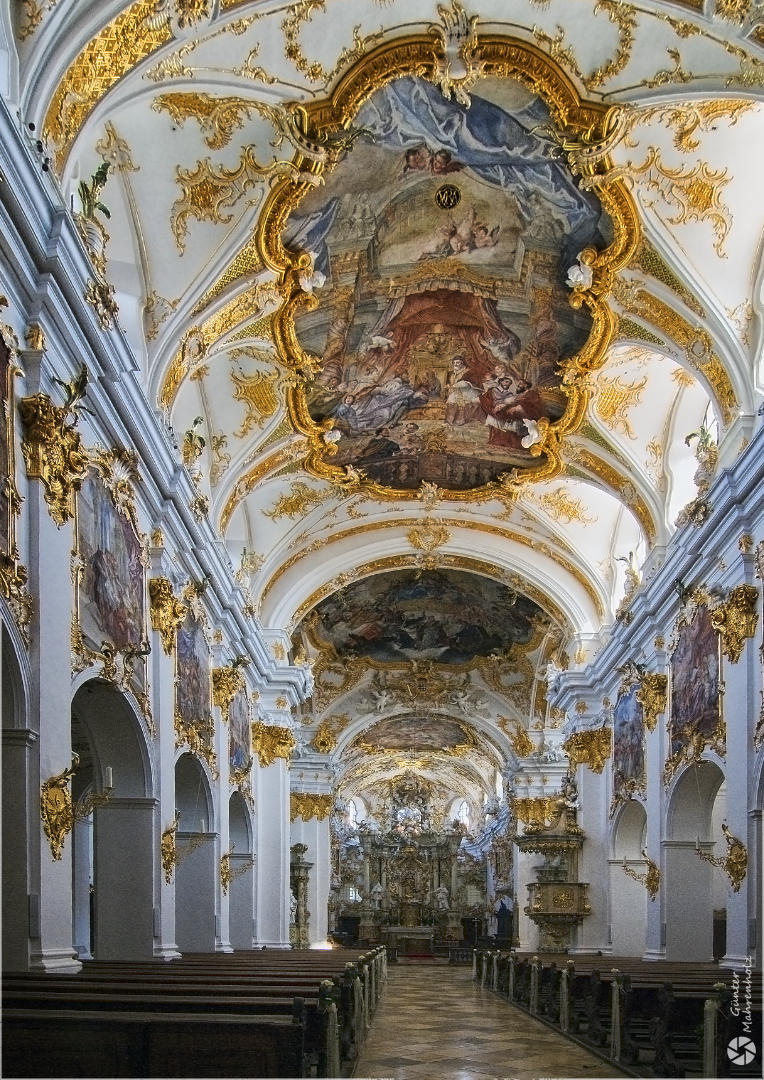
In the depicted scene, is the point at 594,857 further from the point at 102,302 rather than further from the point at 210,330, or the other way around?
the point at 102,302

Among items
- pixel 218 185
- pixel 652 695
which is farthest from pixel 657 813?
pixel 218 185

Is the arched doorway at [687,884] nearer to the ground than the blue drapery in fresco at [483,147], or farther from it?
nearer to the ground

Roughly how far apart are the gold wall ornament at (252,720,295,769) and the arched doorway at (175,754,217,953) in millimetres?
6026

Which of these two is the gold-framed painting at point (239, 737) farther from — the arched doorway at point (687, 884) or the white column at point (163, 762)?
the arched doorway at point (687, 884)

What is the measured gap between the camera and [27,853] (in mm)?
10555

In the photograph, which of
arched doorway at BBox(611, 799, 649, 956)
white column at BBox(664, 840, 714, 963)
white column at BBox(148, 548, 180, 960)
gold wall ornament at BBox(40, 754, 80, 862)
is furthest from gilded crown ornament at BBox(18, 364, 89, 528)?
arched doorway at BBox(611, 799, 649, 956)

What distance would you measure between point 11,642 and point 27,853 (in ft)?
5.90

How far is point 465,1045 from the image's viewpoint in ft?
49.9

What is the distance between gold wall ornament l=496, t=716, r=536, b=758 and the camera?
40.2 meters

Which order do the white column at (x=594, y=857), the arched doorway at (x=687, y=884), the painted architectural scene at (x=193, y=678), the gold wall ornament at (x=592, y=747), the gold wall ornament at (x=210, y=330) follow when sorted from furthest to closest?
the white column at (x=594, y=857), the gold wall ornament at (x=592, y=747), the arched doorway at (x=687, y=884), the painted architectural scene at (x=193, y=678), the gold wall ornament at (x=210, y=330)

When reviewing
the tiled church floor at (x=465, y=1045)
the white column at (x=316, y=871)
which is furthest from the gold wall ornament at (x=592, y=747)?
the white column at (x=316, y=871)

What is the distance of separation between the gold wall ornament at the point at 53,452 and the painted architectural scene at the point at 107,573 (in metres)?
1.04

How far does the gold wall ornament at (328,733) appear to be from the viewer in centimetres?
4062
